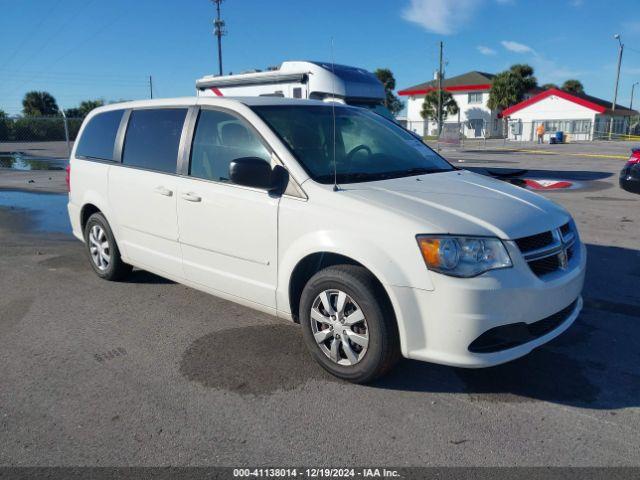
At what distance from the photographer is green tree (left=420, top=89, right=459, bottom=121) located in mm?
62375

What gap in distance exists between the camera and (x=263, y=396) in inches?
129

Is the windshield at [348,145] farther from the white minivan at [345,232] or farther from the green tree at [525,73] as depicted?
the green tree at [525,73]

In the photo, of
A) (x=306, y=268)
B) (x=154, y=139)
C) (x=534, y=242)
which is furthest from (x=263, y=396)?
(x=154, y=139)

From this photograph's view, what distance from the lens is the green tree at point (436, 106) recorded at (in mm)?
62375

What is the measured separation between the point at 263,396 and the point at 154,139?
102 inches

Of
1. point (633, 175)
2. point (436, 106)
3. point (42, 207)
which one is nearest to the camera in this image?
point (633, 175)

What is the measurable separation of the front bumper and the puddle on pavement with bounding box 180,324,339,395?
746 mm

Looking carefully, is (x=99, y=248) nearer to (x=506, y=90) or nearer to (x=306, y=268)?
(x=306, y=268)

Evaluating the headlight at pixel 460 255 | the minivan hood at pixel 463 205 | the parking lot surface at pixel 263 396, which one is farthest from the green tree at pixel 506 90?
the headlight at pixel 460 255

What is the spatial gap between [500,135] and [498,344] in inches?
2547

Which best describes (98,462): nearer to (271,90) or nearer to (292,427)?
(292,427)

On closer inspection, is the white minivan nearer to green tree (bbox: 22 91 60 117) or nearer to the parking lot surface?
the parking lot surface

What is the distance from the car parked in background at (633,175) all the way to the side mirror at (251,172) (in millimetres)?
8670

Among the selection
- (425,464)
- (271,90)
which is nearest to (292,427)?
(425,464)
